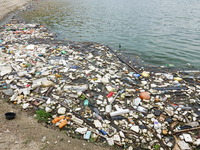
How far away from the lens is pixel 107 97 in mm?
5352

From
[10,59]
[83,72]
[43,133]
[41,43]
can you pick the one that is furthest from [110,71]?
[41,43]

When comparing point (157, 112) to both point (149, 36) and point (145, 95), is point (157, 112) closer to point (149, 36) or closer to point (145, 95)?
point (145, 95)

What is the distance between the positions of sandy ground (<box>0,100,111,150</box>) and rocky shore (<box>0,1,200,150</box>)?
238 mm

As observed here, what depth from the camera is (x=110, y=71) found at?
23.4ft

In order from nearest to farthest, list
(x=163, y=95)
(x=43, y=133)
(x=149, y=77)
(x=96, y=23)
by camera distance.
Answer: (x=43, y=133) < (x=163, y=95) < (x=149, y=77) < (x=96, y=23)

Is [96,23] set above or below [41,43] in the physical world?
above

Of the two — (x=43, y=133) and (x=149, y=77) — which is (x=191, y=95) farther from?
(x=43, y=133)

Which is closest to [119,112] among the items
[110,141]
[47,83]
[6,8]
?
[110,141]

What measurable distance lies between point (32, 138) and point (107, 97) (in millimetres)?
2723

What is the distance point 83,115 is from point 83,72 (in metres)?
2.79

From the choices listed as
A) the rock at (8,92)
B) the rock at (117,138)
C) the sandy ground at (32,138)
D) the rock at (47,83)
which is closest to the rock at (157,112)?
the rock at (117,138)

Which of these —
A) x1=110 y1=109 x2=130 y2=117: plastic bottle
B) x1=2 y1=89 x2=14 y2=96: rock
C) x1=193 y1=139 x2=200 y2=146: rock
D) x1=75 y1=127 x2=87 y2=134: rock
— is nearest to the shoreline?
x1=2 y1=89 x2=14 y2=96: rock

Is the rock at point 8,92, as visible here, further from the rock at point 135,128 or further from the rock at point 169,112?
the rock at point 169,112

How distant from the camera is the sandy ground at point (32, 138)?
3437 millimetres
